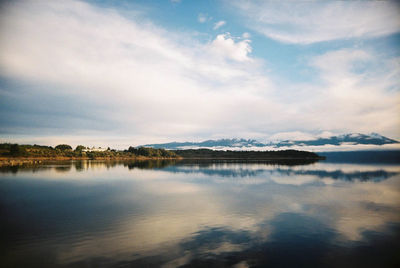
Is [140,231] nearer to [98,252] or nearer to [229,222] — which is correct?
[98,252]

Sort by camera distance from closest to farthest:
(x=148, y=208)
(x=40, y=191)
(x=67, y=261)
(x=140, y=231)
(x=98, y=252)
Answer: (x=67, y=261), (x=98, y=252), (x=140, y=231), (x=148, y=208), (x=40, y=191)

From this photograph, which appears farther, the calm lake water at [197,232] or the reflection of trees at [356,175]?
the reflection of trees at [356,175]

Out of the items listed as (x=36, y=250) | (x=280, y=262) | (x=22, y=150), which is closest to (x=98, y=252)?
(x=36, y=250)

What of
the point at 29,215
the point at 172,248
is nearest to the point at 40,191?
the point at 29,215

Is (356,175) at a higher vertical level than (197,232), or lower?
lower

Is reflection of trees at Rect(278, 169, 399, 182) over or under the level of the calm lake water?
under

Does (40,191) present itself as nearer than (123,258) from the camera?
No

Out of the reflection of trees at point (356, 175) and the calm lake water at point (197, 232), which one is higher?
the calm lake water at point (197, 232)

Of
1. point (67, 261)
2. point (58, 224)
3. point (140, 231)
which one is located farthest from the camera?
point (58, 224)

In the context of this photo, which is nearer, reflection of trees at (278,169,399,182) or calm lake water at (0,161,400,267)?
calm lake water at (0,161,400,267)

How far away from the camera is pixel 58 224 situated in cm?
2084

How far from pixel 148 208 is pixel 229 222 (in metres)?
10.9

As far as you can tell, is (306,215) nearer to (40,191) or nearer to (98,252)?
(98,252)

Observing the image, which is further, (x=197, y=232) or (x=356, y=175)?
(x=356, y=175)
